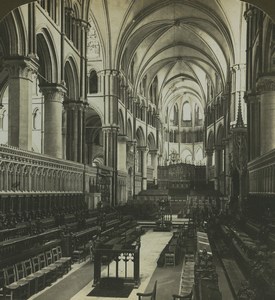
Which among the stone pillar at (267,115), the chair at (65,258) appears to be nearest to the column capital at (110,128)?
the stone pillar at (267,115)

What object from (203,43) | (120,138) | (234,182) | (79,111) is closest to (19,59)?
(79,111)

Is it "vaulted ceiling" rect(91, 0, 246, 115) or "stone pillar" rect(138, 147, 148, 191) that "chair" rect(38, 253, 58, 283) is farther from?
"stone pillar" rect(138, 147, 148, 191)

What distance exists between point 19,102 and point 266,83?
9.84 metres

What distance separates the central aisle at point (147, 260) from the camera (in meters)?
9.00

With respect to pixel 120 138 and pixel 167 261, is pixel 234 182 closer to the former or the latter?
pixel 167 261

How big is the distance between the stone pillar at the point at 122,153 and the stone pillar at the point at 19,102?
21019 mm

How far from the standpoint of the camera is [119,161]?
3750 cm

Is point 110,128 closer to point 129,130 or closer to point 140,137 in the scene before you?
point 129,130

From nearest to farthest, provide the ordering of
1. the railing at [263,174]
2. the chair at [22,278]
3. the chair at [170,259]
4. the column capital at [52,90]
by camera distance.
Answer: the chair at [22,278] < the chair at [170,259] < the railing at [263,174] < the column capital at [52,90]

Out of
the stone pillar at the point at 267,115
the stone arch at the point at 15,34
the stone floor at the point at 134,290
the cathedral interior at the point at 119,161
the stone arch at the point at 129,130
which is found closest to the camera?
the stone floor at the point at 134,290

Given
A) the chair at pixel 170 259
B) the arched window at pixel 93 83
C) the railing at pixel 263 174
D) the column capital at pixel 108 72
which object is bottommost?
the chair at pixel 170 259

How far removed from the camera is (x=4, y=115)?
34156mm

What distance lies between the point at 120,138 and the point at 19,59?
21613mm

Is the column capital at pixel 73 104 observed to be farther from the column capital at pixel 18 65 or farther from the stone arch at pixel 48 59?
the column capital at pixel 18 65
